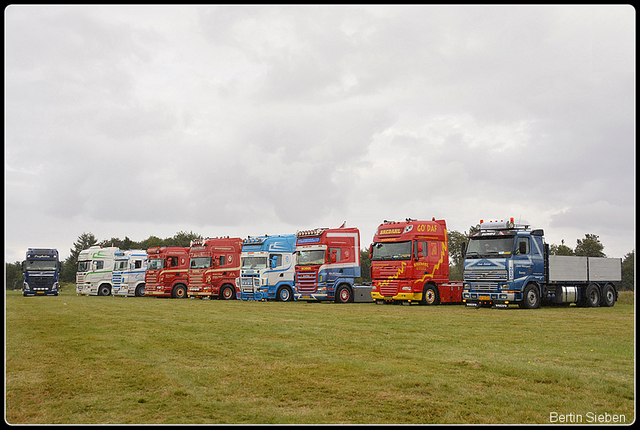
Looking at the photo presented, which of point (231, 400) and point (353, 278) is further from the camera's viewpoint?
point (353, 278)

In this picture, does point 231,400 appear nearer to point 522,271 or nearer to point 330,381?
point 330,381

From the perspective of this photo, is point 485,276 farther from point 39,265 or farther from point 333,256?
point 39,265

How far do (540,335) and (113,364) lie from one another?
9.21m

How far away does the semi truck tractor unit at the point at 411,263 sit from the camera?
23.4 m

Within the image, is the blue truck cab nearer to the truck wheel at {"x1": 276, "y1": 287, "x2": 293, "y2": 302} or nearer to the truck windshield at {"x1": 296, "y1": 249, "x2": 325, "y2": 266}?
the truck windshield at {"x1": 296, "y1": 249, "x2": 325, "y2": 266}

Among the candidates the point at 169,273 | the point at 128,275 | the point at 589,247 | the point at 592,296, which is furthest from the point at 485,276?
the point at 589,247

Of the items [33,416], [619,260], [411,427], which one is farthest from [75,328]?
[619,260]

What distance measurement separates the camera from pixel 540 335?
12.1 meters

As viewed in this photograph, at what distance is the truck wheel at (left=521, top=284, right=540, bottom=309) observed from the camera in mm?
21234

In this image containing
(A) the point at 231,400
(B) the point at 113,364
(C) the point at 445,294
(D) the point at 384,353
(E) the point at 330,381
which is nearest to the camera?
(A) the point at 231,400

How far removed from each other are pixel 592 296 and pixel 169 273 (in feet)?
87.9

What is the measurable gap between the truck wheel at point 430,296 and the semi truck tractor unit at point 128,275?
24.5 metres

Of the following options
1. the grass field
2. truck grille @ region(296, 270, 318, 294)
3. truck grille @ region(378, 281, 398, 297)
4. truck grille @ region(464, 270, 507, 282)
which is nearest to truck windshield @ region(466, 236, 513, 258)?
truck grille @ region(464, 270, 507, 282)

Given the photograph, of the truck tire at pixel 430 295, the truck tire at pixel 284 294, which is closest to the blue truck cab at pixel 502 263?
the truck tire at pixel 430 295
